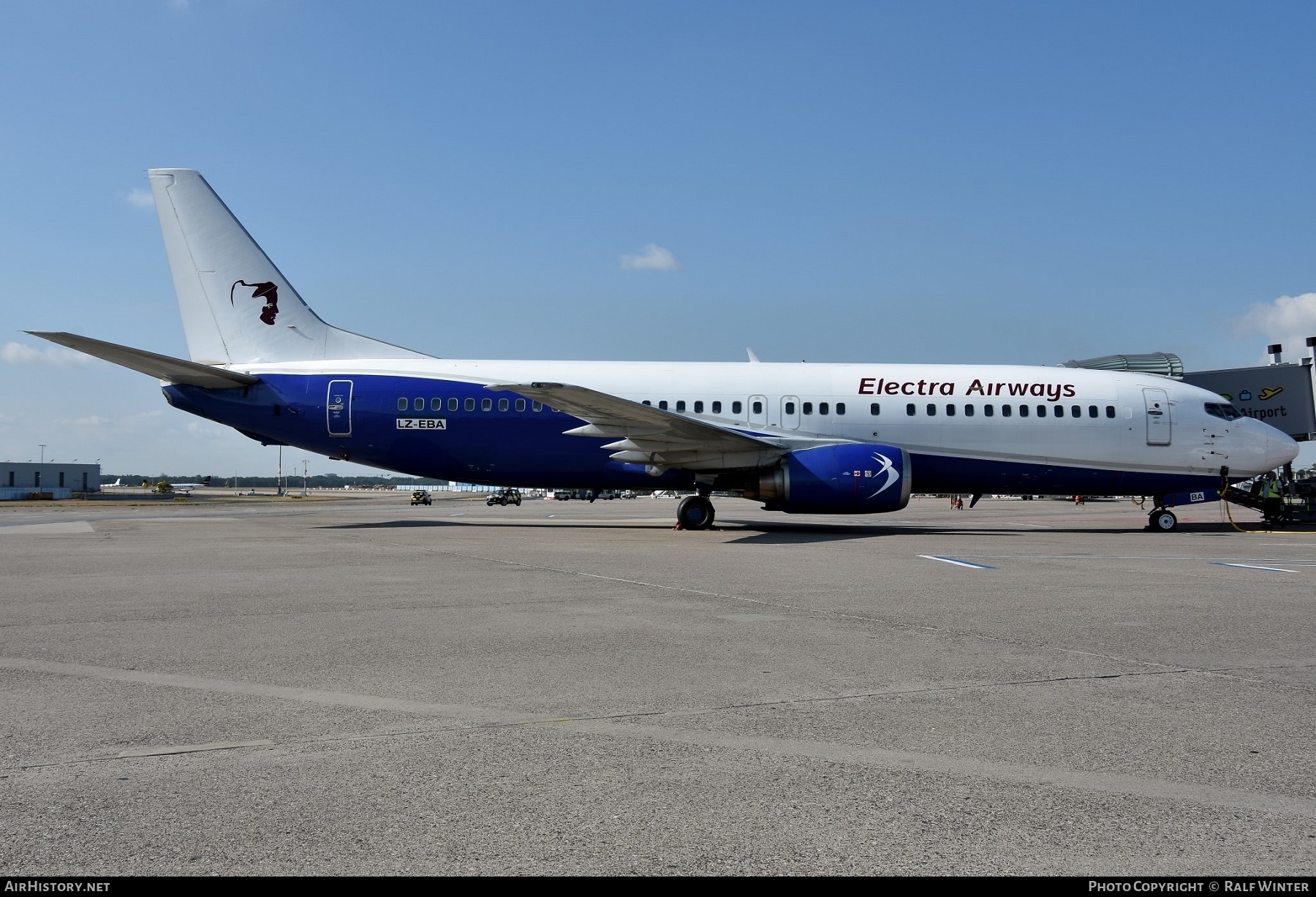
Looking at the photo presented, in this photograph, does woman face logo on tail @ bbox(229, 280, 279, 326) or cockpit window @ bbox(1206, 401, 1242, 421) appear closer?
cockpit window @ bbox(1206, 401, 1242, 421)

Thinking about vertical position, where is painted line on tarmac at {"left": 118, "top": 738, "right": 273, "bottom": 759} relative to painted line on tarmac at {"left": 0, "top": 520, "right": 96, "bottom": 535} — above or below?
above

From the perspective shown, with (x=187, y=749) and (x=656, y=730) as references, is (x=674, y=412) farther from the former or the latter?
(x=187, y=749)

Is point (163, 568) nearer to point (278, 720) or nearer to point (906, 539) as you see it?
point (278, 720)

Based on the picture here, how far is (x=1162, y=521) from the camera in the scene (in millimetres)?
20500

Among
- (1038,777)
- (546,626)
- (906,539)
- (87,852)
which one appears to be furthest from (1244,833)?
(906,539)

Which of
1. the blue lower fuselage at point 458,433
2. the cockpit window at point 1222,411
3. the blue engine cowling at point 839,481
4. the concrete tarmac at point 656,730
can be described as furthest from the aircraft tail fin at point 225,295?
the cockpit window at point 1222,411

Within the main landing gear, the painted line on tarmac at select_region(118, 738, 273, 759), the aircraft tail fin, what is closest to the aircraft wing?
the aircraft tail fin

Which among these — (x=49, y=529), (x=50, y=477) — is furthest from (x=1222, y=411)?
(x=50, y=477)

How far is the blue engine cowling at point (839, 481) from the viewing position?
17.7 metres

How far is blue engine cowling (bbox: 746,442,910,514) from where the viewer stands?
58.2 feet

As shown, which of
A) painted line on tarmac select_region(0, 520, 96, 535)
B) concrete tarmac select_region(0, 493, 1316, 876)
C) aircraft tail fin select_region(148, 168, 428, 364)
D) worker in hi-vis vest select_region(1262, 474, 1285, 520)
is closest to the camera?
concrete tarmac select_region(0, 493, 1316, 876)

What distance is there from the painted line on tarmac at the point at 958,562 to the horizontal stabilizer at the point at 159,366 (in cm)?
1557

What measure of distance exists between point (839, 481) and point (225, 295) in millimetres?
15201

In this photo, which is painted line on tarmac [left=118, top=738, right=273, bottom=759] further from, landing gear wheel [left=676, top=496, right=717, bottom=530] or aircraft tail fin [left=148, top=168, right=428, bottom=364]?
aircraft tail fin [left=148, top=168, right=428, bottom=364]
